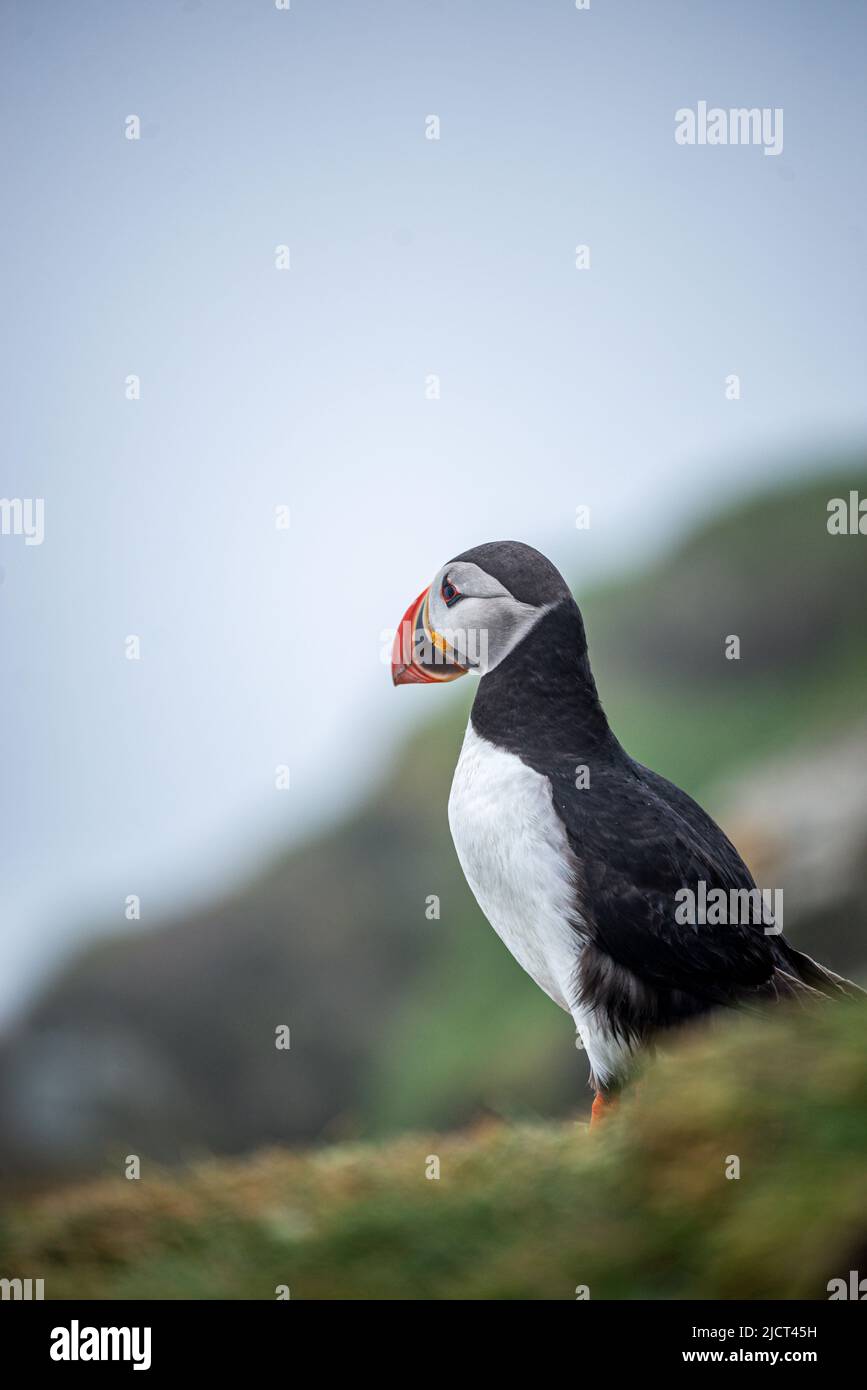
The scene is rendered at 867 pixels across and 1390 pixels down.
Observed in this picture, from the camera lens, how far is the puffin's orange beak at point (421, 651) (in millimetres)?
4477

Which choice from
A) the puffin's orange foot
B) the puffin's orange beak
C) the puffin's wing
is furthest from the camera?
the puffin's orange beak

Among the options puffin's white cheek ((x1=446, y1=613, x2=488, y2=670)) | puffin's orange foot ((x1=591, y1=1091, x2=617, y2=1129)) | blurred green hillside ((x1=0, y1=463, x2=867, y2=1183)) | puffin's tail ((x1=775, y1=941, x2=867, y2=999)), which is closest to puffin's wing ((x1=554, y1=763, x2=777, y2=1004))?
puffin's tail ((x1=775, y1=941, x2=867, y2=999))

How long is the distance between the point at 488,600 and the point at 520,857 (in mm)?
907

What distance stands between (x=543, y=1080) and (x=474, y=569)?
6.40 meters

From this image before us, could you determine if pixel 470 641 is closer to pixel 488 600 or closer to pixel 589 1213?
pixel 488 600

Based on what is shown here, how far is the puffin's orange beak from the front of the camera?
14.7ft

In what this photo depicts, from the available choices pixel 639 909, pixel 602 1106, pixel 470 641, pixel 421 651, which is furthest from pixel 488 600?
pixel 602 1106

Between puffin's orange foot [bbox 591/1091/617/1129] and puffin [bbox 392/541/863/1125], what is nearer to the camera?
puffin's orange foot [bbox 591/1091/617/1129]

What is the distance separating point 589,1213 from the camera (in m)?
3.21

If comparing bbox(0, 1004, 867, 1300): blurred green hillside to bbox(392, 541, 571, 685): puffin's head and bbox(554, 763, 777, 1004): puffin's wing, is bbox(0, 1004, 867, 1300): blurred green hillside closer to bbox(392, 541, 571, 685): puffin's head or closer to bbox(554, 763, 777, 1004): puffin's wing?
bbox(554, 763, 777, 1004): puffin's wing

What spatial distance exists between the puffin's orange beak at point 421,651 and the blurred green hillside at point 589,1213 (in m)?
1.53

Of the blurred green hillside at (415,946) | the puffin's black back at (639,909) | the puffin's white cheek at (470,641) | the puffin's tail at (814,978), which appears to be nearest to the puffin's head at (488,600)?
the puffin's white cheek at (470,641)

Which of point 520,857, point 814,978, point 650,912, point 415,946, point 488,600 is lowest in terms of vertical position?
point 415,946
